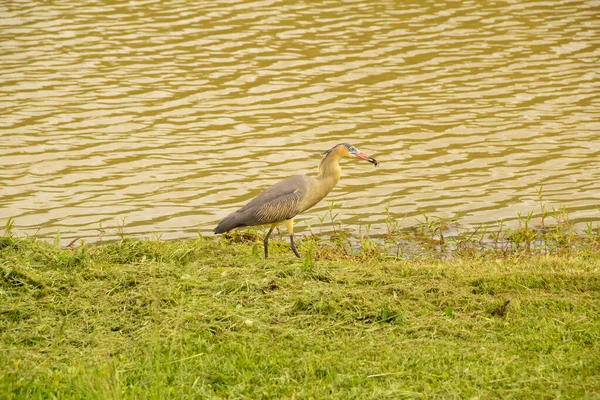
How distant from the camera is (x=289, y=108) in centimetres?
1422

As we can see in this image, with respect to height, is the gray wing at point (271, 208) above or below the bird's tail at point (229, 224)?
above

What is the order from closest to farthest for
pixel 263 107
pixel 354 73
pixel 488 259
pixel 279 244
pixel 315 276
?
pixel 315 276
pixel 488 259
pixel 279 244
pixel 263 107
pixel 354 73

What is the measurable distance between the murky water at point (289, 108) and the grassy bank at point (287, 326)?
2.73m

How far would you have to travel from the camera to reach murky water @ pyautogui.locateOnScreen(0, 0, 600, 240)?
36.3 feet

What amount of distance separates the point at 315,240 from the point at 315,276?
2.38 meters

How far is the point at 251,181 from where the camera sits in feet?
38.0

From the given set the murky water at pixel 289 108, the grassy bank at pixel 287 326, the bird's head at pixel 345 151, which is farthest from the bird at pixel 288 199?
the murky water at pixel 289 108

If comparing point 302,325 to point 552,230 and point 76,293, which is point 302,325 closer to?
point 76,293

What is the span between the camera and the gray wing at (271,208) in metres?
8.25

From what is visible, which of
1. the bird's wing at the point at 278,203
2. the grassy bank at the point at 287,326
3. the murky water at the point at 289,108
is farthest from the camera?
the murky water at the point at 289,108

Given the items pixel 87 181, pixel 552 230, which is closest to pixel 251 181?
pixel 87 181

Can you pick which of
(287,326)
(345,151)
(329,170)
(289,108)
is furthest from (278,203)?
(289,108)

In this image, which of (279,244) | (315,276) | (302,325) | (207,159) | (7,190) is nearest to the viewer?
(302,325)

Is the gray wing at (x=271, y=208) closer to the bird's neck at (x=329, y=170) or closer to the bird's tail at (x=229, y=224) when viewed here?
the bird's tail at (x=229, y=224)
